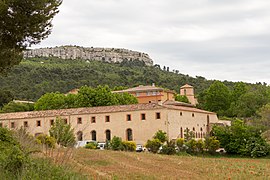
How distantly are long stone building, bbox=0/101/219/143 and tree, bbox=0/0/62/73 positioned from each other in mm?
35421

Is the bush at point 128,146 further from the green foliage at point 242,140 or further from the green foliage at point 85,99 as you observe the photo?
the green foliage at point 85,99

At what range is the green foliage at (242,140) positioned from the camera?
40156 millimetres

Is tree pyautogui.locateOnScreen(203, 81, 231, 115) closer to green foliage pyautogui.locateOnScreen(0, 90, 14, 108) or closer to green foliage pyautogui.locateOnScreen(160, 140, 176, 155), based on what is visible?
green foliage pyautogui.locateOnScreen(0, 90, 14, 108)

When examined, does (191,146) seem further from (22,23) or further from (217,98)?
(217,98)

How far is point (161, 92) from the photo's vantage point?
83.0 meters

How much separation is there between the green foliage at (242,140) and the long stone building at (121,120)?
7.20 metres

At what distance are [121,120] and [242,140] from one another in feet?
48.2

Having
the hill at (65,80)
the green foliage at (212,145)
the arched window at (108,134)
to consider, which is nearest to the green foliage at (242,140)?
the green foliage at (212,145)

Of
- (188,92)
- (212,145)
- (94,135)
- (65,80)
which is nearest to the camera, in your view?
(212,145)

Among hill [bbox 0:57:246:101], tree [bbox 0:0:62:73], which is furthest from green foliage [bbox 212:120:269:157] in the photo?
hill [bbox 0:57:246:101]

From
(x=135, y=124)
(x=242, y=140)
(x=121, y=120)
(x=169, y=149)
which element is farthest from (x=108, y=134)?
(x=242, y=140)

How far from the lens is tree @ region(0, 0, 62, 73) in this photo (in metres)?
11.9

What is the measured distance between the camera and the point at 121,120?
50.9m

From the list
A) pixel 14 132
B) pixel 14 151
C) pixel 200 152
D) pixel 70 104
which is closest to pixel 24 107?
pixel 70 104
